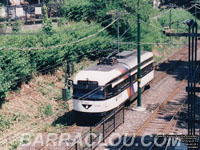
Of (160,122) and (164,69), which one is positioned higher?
(164,69)

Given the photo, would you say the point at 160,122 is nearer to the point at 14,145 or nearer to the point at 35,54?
the point at 14,145

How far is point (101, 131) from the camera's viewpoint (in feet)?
63.1

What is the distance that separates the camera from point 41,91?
24688 mm

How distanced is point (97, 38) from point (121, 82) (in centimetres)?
1142

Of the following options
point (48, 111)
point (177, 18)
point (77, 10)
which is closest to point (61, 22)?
point (77, 10)

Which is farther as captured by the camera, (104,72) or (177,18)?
(177,18)

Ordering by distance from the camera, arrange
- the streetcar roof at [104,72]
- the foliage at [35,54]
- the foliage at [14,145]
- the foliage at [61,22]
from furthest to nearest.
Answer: the foliage at [61,22] < the foliage at [35,54] < the streetcar roof at [104,72] < the foliage at [14,145]

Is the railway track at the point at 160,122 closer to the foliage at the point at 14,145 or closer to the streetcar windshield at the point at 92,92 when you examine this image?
the streetcar windshield at the point at 92,92

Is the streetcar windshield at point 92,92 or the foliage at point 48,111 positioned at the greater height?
the streetcar windshield at point 92,92

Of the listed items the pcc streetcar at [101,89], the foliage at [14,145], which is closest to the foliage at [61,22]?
the pcc streetcar at [101,89]

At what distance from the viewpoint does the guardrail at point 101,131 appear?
17125 millimetres

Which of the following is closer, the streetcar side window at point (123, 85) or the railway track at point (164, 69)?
the railway track at point (164, 69)

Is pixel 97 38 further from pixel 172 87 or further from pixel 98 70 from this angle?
pixel 98 70

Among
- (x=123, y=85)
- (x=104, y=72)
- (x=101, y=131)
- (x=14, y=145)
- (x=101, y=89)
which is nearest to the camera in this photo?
(x=14, y=145)
